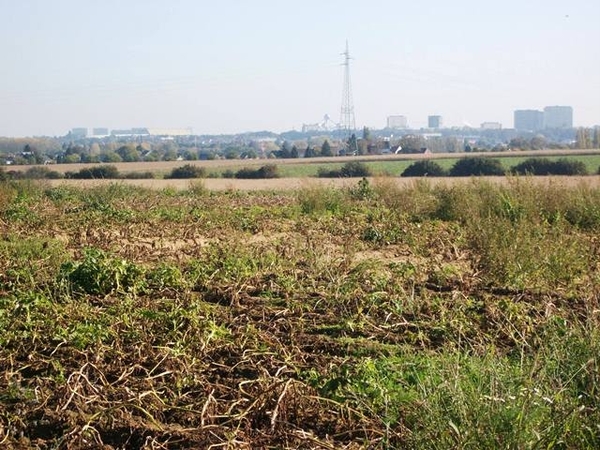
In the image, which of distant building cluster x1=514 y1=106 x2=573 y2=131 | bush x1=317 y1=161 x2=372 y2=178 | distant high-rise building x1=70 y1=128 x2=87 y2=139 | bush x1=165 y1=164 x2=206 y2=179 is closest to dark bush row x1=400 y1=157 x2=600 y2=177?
bush x1=317 y1=161 x2=372 y2=178

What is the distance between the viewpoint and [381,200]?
19297 mm

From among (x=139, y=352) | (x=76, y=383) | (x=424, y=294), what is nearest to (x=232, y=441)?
(x=76, y=383)

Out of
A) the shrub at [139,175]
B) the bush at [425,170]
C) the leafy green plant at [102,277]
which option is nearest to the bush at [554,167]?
the bush at [425,170]

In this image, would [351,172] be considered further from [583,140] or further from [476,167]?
[583,140]

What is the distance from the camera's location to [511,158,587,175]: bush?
130 feet

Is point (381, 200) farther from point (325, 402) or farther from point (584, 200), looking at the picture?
point (325, 402)

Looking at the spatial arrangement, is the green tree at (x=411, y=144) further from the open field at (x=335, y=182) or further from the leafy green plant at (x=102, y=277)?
the leafy green plant at (x=102, y=277)

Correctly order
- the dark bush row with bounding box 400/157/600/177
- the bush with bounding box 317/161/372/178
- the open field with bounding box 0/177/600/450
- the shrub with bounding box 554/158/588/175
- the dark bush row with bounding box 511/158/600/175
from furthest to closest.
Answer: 1. the bush with bounding box 317/161/372/178
2. the dark bush row with bounding box 400/157/600/177
3. the dark bush row with bounding box 511/158/600/175
4. the shrub with bounding box 554/158/588/175
5. the open field with bounding box 0/177/600/450

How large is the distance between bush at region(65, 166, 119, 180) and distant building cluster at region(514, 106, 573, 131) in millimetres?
96557

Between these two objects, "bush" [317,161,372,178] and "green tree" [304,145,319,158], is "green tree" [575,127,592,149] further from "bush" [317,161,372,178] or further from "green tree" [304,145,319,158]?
"bush" [317,161,372,178]

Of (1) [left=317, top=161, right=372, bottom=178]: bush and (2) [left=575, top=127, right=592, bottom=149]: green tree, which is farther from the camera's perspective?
(2) [left=575, top=127, right=592, bottom=149]: green tree

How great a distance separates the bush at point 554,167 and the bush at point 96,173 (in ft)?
67.8

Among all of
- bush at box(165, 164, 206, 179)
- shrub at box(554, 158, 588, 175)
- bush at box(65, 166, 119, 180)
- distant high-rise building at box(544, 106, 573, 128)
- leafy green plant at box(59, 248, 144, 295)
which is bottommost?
shrub at box(554, 158, 588, 175)

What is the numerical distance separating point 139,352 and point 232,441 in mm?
2034
